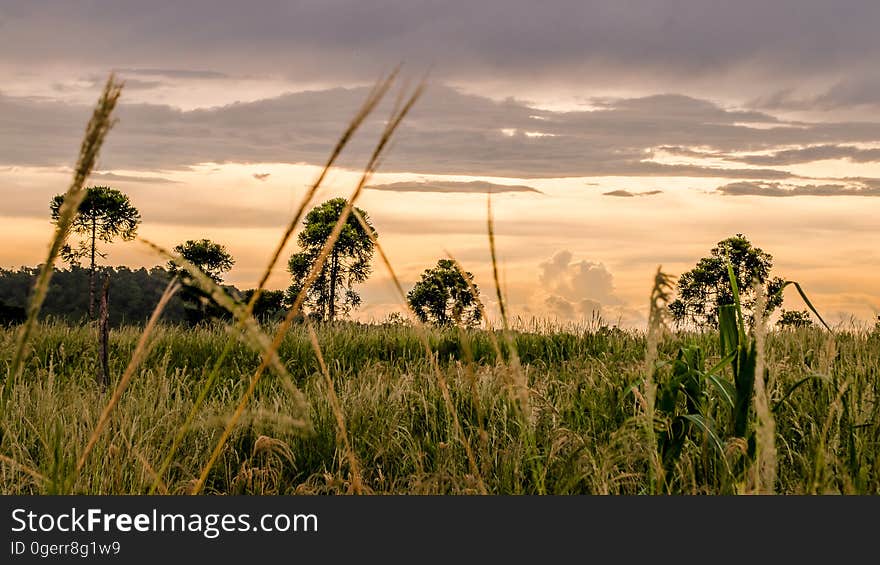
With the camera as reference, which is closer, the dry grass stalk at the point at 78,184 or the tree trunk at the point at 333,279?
the dry grass stalk at the point at 78,184

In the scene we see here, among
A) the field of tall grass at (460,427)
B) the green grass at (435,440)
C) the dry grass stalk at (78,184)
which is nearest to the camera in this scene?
the dry grass stalk at (78,184)

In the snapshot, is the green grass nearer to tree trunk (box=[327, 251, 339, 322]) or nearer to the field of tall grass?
the field of tall grass

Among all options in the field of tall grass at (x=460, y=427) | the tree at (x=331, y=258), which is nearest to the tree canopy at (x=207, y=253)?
the tree at (x=331, y=258)

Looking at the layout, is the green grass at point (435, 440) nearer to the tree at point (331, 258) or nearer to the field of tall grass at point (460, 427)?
the field of tall grass at point (460, 427)

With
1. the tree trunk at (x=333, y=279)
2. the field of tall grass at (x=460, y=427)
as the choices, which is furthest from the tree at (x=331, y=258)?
the field of tall grass at (x=460, y=427)

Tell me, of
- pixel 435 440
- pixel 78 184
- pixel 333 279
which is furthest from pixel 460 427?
pixel 333 279

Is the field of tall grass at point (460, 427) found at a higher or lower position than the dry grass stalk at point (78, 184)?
lower

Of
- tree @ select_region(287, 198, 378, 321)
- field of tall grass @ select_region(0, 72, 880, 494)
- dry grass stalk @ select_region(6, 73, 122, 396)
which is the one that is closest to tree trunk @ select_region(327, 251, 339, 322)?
tree @ select_region(287, 198, 378, 321)

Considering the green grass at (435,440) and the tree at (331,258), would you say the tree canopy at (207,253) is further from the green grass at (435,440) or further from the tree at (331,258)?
the green grass at (435,440)

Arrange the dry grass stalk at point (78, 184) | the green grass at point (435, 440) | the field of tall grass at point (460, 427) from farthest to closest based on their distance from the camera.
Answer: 1. the green grass at point (435, 440)
2. the field of tall grass at point (460, 427)
3. the dry grass stalk at point (78, 184)

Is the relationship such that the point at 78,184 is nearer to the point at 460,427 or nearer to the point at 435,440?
the point at 460,427

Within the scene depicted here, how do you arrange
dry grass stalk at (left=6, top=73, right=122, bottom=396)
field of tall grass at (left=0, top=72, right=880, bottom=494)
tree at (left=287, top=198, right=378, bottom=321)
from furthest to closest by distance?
tree at (left=287, top=198, right=378, bottom=321), field of tall grass at (left=0, top=72, right=880, bottom=494), dry grass stalk at (left=6, top=73, right=122, bottom=396)

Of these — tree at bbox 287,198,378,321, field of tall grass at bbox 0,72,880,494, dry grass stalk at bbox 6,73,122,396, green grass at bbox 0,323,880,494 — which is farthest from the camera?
tree at bbox 287,198,378,321

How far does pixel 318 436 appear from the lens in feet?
15.5
